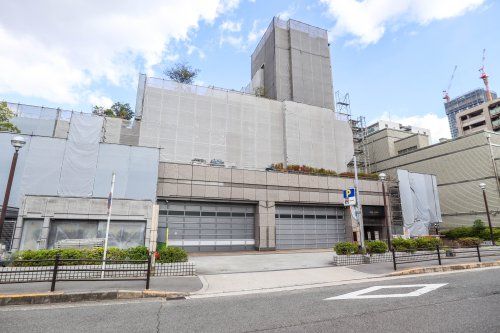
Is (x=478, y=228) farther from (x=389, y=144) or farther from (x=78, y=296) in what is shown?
(x=78, y=296)

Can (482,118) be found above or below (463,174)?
above

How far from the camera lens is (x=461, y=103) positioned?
17675 cm

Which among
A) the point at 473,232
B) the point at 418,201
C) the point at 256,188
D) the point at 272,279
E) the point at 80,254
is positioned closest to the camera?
the point at 272,279

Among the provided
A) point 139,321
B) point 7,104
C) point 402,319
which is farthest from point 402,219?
point 7,104

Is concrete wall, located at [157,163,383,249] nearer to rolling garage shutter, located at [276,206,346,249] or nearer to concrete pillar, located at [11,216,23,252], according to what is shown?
rolling garage shutter, located at [276,206,346,249]

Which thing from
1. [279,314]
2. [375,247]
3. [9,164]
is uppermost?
[9,164]

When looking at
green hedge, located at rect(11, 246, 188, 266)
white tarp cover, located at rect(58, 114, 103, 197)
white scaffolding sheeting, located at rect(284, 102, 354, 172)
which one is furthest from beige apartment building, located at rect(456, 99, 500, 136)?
white tarp cover, located at rect(58, 114, 103, 197)

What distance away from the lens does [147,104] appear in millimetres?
31234

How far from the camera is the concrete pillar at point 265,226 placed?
2650cm

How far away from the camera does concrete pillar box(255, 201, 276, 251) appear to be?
86.9ft

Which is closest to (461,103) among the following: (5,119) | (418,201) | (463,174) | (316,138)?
(463,174)

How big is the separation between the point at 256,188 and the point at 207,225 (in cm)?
590

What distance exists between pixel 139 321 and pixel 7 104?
38.8 meters

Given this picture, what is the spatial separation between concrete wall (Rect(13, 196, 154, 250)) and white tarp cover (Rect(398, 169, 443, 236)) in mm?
28992
